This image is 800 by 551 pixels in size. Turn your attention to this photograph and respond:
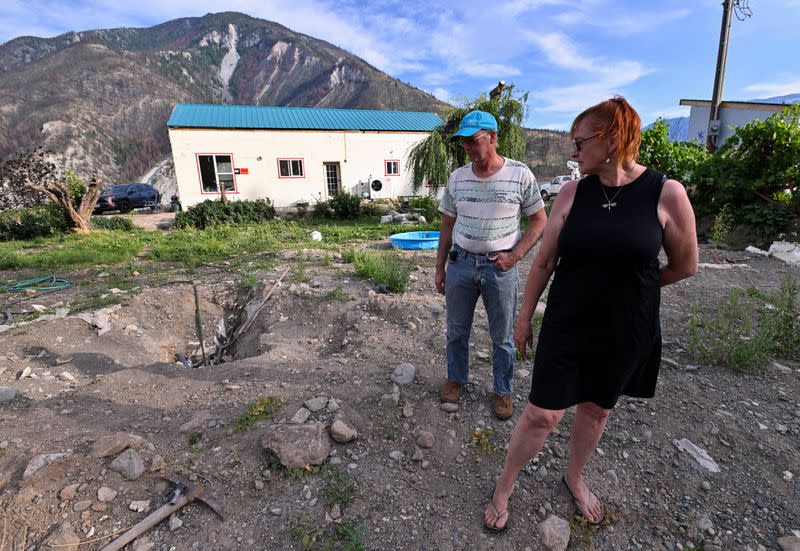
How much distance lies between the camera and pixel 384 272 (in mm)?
5211

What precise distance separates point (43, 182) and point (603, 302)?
1825 cm

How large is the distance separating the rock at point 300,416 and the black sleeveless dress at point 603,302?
1390 mm

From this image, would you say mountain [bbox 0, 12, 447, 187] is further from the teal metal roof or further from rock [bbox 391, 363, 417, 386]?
rock [bbox 391, 363, 417, 386]

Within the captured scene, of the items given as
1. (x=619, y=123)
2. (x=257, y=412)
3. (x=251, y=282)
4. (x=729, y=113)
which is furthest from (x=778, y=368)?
(x=729, y=113)

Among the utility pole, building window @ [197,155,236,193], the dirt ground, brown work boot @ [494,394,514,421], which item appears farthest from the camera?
building window @ [197,155,236,193]

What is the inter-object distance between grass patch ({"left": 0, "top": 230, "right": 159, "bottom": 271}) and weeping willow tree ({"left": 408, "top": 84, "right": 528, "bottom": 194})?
9.23m

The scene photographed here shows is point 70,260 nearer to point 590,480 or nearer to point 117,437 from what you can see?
point 117,437

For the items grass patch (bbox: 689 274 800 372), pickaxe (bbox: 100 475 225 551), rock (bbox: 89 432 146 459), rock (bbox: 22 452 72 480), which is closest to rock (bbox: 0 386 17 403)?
rock (bbox: 22 452 72 480)

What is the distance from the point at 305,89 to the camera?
3593 inches

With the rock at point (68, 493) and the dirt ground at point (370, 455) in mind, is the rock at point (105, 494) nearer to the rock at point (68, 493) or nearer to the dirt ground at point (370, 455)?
the dirt ground at point (370, 455)

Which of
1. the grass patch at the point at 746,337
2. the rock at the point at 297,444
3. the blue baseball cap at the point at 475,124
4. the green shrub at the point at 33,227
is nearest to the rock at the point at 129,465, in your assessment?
the rock at the point at 297,444

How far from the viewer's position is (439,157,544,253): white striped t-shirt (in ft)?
7.01

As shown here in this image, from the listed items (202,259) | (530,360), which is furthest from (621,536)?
(202,259)

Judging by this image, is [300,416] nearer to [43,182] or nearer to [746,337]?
[746,337]
